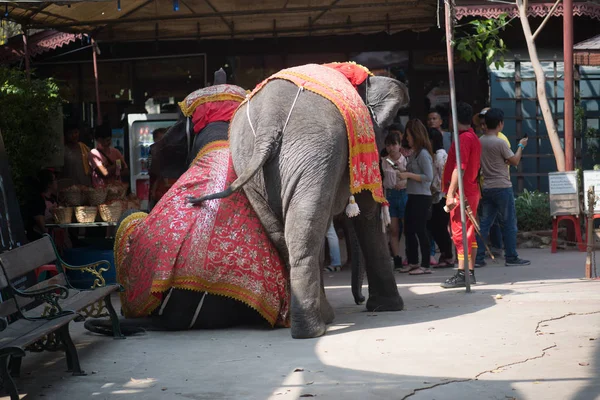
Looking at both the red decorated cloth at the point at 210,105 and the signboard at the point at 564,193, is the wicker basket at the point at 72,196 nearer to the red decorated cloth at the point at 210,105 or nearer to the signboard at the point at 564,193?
the red decorated cloth at the point at 210,105

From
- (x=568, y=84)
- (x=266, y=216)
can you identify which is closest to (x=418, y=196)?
(x=568, y=84)

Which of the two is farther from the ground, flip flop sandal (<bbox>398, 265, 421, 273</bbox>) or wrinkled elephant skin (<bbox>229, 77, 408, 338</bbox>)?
wrinkled elephant skin (<bbox>229, 77, 408, 338</bbox>)

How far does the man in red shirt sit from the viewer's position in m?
9.40

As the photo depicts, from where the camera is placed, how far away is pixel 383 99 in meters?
8.05

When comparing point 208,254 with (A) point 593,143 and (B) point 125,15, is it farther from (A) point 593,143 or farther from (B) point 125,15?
(A) point 593,143

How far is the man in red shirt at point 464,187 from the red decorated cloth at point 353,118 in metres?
1.92

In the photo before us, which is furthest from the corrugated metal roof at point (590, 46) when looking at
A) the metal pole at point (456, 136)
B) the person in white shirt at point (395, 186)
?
the metal pole at point (456, 136)

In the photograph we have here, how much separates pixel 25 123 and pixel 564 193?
683 centimetres

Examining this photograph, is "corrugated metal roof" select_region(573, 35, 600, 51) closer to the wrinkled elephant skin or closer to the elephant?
the elephant

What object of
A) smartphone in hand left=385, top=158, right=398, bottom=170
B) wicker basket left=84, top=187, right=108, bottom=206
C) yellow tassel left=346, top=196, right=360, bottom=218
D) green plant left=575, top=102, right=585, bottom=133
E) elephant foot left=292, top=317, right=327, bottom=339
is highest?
green plant left=575, top=102, right=585, bottom=133

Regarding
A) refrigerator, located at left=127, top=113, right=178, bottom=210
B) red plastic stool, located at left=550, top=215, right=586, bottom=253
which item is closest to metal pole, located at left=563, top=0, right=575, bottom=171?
red plastic stool, located at left=550, top=215, right=586, bottom=253

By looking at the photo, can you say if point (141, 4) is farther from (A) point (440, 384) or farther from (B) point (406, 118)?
(A) point (440, 384)

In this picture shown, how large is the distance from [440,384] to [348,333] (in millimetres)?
1822

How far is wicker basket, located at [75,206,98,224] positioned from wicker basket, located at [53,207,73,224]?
0.29ft
